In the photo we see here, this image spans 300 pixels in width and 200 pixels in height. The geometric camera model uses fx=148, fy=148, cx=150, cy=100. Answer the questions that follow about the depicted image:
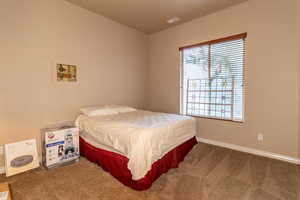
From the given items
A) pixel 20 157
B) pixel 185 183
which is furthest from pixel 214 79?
pixel 20 157

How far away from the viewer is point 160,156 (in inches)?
79.1

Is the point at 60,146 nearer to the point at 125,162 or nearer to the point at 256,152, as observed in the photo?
the point at 125,162

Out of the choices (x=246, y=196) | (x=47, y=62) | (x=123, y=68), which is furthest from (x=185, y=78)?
(x=47, y=62)

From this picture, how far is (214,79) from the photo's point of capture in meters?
3.22

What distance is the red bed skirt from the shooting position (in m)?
1.80

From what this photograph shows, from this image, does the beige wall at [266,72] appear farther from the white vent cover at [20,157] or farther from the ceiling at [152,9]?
the white vent cover at [20,157]

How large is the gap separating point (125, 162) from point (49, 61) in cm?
212

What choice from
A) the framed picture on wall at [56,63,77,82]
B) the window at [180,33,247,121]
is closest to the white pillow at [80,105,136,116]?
the framed picture on wall at [56,63,77,82]

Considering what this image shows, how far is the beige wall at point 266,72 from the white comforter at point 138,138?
1.23 metres

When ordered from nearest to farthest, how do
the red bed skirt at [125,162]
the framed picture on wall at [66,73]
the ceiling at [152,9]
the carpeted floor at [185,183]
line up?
the carpeted floor at [185,183], the red bed skirt at [125,162], the framed picture on wall at [66,73], the ceiling at [152,9]

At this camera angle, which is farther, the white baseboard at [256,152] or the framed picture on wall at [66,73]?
the framed picture on wall at [66,73]

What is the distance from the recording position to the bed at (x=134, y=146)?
1753mm

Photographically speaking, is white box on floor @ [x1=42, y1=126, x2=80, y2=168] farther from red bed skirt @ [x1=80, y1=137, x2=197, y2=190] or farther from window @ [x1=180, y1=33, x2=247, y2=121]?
window @ [x1=180, y1=33, x2=247, y2=121]

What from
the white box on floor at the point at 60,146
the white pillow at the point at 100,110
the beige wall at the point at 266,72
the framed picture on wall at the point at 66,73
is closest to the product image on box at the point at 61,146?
the white box on floor at the point at 60,146
